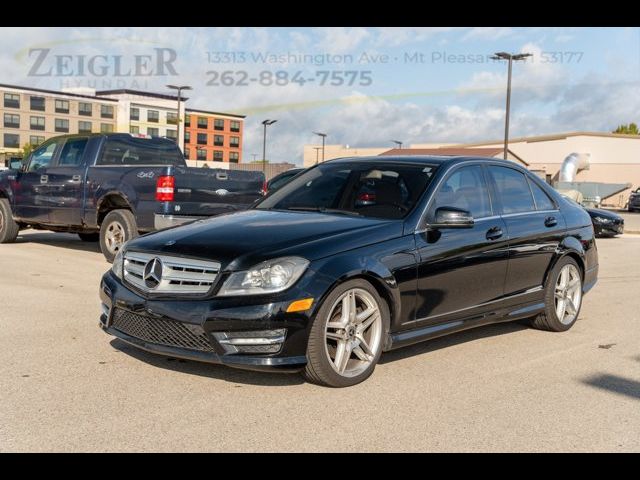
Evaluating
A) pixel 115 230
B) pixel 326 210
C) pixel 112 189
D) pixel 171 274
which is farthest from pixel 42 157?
pixel 171 274

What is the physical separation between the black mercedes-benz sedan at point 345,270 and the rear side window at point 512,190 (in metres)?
0.02

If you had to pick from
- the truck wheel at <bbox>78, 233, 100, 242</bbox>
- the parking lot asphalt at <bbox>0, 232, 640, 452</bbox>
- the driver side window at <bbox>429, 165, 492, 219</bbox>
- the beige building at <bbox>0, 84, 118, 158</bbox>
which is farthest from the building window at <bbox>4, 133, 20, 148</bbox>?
the driver side window at <bbox>429, 165, 492, 219</bbox>

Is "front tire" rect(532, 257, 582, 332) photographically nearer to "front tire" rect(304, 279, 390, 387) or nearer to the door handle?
the door handle

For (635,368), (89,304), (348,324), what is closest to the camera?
(348,324)

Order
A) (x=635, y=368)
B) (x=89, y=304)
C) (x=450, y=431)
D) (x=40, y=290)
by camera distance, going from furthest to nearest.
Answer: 1. (x=40, y=290)
2. (x=89, y=304)
3. (x=635, y=368)
4. (x=450, y=431)

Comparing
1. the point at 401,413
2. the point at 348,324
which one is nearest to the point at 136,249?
the point at 348,324

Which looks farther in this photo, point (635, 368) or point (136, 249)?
point (635, 368)

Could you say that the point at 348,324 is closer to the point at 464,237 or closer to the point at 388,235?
the point at 388,235

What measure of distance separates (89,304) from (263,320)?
3.56m

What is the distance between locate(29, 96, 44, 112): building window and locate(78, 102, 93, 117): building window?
174 inches

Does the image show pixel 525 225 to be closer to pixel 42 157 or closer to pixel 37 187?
pixel 37 187

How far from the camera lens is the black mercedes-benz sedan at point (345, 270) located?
460 centimetres

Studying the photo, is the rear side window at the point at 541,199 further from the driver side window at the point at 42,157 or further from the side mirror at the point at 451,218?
the driver side window at the point at 42,157

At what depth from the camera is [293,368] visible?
15.1 feet
